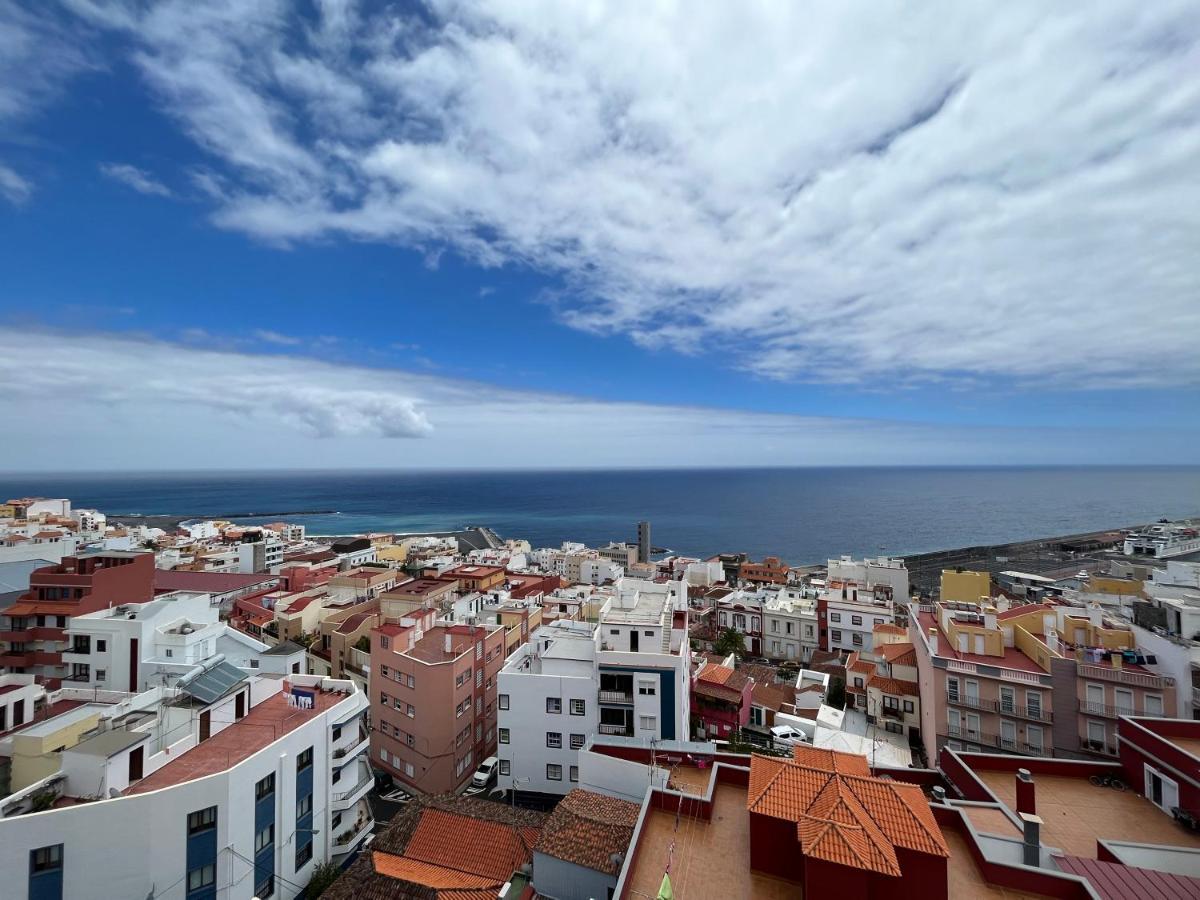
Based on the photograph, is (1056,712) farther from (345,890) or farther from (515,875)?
(345,890)

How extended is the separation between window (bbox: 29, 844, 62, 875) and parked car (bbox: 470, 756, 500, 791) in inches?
625

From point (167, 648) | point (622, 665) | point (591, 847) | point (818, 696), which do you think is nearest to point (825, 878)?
point (591, 847)

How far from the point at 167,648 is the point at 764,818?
92.5 ft

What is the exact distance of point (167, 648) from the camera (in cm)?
2556

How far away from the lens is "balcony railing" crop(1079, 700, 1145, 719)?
19.1 metres

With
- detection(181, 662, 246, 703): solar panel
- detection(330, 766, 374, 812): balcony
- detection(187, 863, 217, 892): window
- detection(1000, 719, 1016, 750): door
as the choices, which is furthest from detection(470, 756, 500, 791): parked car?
detection(1000, 719, 1016, 750): door

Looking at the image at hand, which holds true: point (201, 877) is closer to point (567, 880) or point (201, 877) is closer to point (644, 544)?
point (567, 880)

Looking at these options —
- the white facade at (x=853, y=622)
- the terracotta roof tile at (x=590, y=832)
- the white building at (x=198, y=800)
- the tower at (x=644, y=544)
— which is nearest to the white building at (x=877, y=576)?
the white facade at (x=853, y=622)

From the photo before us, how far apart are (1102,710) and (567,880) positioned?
2007 centimetres

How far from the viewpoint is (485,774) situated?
1026 inches

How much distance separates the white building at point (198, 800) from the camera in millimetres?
12188

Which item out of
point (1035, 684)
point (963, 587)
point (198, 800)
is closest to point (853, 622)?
point (963, 587)

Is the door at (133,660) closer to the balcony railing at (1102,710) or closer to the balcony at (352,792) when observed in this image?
the balcony at (352,792)

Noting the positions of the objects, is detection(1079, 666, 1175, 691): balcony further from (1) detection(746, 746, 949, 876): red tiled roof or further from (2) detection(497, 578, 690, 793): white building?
(1) detection(746, 746, 949, 876): red tiled roof
